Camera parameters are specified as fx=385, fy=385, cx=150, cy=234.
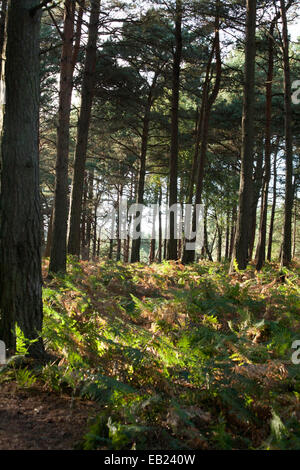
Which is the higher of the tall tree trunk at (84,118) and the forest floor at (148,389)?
the tall tree trunk at (84,118)

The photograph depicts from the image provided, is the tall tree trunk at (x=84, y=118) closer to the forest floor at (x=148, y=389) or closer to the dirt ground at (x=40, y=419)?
the forest floor at (x=148, y=389)

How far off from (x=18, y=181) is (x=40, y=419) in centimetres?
225

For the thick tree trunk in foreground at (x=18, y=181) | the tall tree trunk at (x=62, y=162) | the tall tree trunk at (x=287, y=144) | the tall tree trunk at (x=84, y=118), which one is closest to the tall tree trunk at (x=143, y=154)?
the tall tree trunk at (x=84, y=118)

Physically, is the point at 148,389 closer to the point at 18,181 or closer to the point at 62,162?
the point at 18,181

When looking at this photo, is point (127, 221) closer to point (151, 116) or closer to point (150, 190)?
point (150, 190)

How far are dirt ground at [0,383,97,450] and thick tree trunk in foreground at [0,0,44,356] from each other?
64 cm

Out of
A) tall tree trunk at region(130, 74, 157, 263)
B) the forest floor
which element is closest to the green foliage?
the forest floor

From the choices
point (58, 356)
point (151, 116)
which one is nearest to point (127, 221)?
point (151, 116)

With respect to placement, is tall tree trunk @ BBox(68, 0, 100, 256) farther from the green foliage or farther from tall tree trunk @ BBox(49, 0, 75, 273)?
the green foliage

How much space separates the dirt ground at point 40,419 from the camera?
2738 mm

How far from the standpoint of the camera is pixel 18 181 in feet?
13.0

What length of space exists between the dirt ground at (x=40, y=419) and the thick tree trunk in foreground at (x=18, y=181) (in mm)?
644

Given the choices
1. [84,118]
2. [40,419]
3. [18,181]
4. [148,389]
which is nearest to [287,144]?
[84,118]

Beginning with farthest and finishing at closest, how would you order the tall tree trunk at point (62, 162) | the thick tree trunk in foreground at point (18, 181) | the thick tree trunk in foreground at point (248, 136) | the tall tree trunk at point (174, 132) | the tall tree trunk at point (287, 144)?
the tall tree trunk at point (174, 132) → the tall tree trunk at point (287, 144) → the tall tree trunk at point (62, 162) → the thick tree trunk in foreground at point (248, 136) → the thick tree trunk in foreground at point (18, 181)
